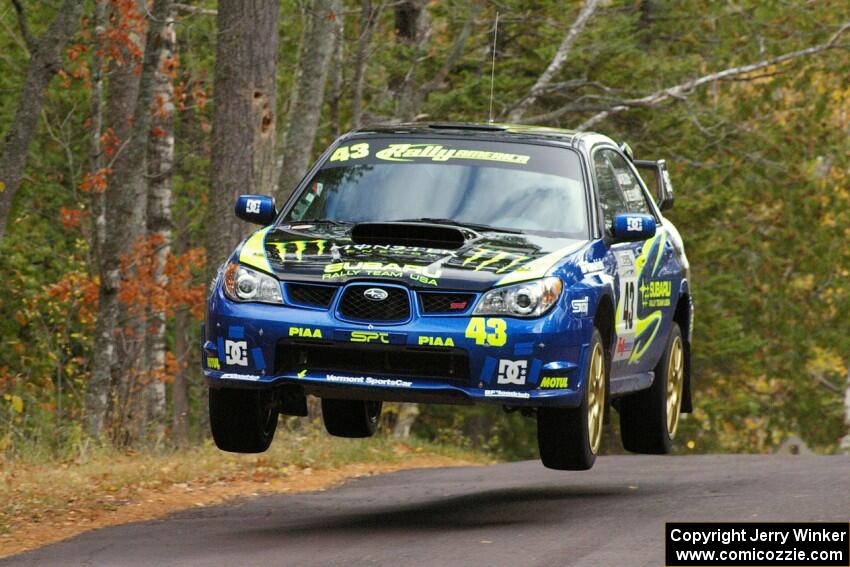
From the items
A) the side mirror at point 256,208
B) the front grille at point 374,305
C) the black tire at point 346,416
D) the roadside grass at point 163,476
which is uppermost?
the side mirror at point 256,208

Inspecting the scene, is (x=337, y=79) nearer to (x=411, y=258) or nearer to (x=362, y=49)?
(x=362, y=49)

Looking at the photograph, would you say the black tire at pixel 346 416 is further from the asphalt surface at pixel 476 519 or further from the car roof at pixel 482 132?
the car roof at pixel 482 132

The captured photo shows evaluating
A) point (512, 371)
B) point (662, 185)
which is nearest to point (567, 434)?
point (512, 371)

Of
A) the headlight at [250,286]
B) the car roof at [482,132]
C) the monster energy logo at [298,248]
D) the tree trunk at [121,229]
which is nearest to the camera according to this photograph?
the headlight at [250,286]

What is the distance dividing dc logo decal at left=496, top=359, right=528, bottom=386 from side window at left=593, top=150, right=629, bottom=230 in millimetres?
1676

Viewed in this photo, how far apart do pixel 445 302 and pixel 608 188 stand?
245 cm

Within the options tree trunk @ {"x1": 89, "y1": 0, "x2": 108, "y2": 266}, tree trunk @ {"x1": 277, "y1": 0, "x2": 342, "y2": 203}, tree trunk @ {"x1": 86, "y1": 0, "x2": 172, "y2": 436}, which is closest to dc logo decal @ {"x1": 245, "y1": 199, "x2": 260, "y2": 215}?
tree trunk @ {"x1": 277, "y1": 0, "x2": 342, "y2": 203}

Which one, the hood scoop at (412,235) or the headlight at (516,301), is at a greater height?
the hood scoop at (412,235)

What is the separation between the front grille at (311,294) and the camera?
9320 millimetres

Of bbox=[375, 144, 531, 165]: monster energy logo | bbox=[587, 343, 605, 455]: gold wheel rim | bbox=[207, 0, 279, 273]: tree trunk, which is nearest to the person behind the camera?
bbox=[587, 343, 605, 455]: gold wheel rim

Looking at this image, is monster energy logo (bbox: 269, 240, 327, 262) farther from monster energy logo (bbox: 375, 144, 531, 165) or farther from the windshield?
monster energy logo (bbox: 375, 144, 531, 165)

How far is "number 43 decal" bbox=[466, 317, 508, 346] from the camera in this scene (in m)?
9.14

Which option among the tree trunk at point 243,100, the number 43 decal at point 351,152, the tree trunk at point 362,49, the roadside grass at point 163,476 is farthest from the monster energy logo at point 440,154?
the tree trunk at point 362,49

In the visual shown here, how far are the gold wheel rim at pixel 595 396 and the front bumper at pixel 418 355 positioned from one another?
33 centimetres
